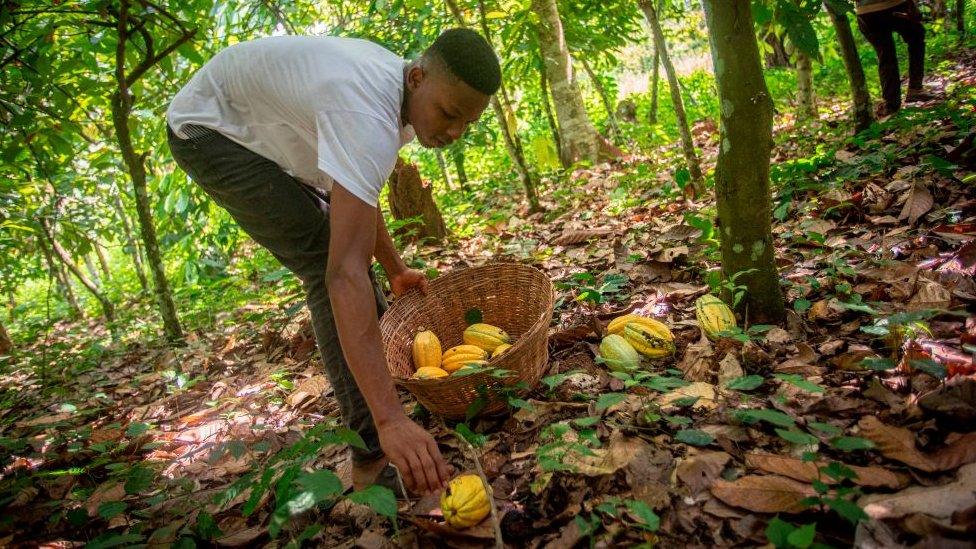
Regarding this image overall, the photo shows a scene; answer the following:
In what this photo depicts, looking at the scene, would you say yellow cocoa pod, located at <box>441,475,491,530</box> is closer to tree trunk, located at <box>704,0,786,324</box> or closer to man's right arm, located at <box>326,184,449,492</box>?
man's right arm, located at <box>326,184,449,492</box>

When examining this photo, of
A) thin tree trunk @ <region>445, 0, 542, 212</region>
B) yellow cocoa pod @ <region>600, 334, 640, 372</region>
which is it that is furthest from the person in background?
yellow cocoa pod @ <region>600, 334, 640, 372</region>

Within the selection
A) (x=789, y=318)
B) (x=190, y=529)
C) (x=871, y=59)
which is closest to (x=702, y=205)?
(x=789, y=318)

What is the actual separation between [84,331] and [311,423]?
658 centimetres

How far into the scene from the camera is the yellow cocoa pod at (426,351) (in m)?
2.24

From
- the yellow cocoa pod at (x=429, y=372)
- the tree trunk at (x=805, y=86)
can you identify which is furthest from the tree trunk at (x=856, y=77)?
the yellow cocoa pod at (x=429, y=372)

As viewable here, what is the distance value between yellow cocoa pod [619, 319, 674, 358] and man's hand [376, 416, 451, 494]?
1.03m

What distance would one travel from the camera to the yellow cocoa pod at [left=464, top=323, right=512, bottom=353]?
2.36 meters

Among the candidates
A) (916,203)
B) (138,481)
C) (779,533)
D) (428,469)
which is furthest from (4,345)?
(916,203)

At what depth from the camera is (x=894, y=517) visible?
1159mm

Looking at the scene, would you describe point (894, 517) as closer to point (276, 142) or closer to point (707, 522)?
point (707, 522)

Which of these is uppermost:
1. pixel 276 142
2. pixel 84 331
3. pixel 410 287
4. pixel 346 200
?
pixel 276 142

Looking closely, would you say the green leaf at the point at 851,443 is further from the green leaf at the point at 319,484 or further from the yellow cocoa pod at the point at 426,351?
the yellow cocoa pod at the point at 426,351

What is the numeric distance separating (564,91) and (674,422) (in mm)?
4423

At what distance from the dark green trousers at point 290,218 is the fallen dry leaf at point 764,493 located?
112cm
